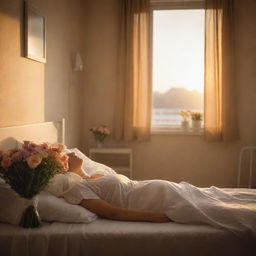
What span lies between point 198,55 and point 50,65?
1985 millimetres

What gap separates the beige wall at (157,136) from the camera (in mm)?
4180

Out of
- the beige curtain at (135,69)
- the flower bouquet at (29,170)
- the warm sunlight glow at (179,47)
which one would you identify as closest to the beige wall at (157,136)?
the beige curtain at (135,69)

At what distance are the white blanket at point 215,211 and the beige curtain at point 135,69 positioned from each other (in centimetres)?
210

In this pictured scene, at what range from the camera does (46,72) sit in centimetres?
315

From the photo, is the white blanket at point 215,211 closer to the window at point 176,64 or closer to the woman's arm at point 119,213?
the woman's arm at point 119,213

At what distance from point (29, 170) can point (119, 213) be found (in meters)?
0.57

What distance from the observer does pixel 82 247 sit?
5.66ft

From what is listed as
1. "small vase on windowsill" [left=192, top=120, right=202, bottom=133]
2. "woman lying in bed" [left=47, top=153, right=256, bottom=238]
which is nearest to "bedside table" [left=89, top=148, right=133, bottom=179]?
"small vase on windowsill" [left=192, top=120, right=202, bottom=133]

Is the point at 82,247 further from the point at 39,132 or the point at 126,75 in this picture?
the point at 126,75

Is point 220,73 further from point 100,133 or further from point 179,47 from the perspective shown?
point 100,133

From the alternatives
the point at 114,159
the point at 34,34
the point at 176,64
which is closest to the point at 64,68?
the point at 34,34

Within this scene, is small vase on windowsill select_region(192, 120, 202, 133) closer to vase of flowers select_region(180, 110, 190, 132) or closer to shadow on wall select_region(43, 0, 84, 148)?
vase of flowers select_region(180, 110, 190, 132)

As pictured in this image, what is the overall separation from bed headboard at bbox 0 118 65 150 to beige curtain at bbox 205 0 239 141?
183 cm

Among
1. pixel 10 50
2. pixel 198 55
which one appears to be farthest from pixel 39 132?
pixel 198 55
